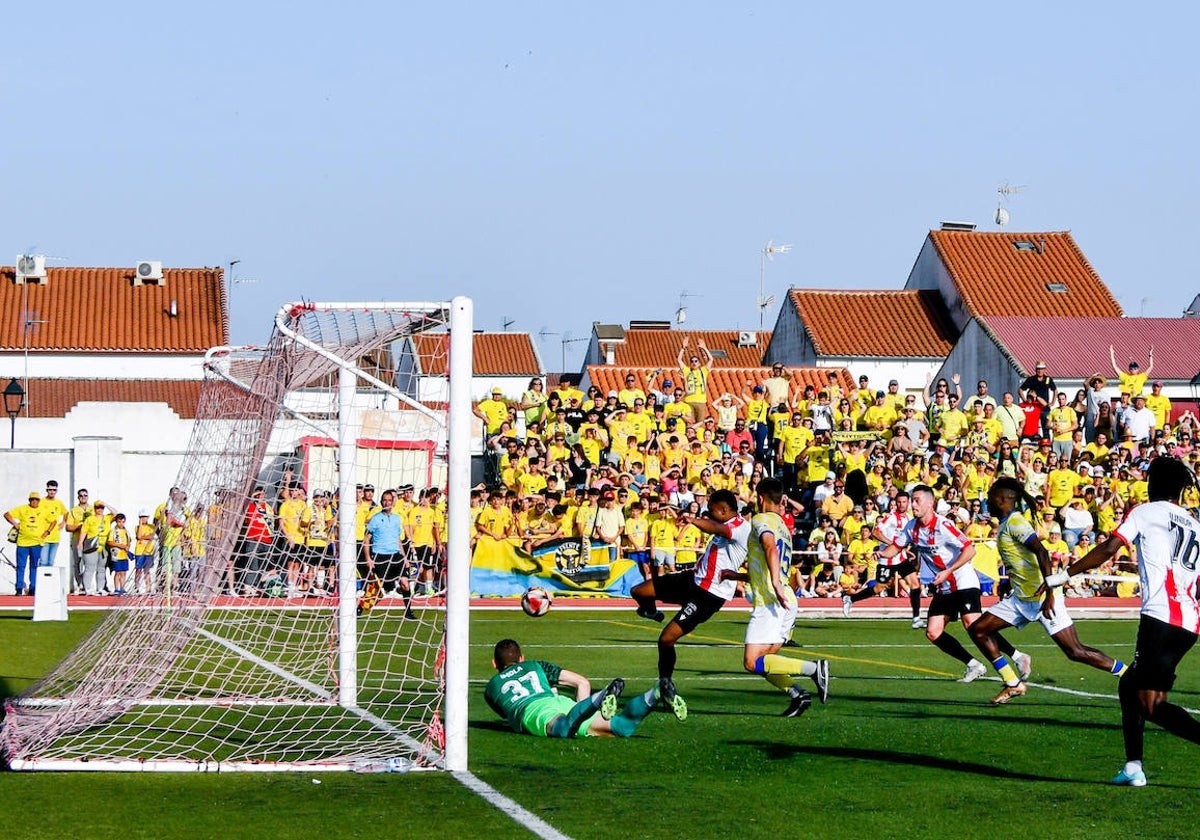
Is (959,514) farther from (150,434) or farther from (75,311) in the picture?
(75,311)

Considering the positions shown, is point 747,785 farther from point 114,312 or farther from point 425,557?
point 114,312

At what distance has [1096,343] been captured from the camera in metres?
49.1

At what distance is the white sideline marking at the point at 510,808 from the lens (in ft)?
25.3

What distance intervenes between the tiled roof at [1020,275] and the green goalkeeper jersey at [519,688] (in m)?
45.6

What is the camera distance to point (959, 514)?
2650cm

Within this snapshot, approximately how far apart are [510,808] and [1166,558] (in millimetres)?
3697

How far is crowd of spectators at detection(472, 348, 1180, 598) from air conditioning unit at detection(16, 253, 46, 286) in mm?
33468

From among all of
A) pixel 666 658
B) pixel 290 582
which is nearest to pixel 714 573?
pixel 666 658

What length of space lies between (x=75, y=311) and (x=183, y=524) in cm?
5314

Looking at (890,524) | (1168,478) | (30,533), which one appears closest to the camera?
(1168,478)

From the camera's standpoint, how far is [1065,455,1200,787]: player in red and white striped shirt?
8.76 m

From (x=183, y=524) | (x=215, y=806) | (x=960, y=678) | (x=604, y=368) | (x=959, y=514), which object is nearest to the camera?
(x=215, y=806)

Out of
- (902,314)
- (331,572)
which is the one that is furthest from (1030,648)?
(902,314)

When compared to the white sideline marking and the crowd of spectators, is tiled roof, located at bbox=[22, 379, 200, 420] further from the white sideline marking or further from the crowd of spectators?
the white sideline marking
